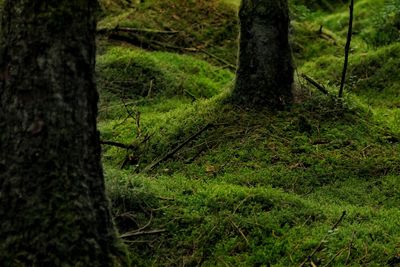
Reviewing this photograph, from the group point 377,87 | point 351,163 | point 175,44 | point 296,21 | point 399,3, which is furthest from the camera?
point 296,21

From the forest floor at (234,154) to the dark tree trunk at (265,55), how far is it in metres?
0.24

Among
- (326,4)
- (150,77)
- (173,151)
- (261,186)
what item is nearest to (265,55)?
(173,151)

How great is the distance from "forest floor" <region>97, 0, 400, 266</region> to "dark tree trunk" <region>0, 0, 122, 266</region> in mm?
1154

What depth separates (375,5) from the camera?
56.5 ft

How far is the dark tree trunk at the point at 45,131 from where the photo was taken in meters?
3.55

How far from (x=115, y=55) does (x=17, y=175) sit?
25.9 feet

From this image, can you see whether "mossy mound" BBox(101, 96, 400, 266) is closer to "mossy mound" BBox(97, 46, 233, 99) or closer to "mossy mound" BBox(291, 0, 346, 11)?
"mossy mound" BBox(97, 46, 233, 99)

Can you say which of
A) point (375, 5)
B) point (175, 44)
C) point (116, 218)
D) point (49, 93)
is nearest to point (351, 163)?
point (116, 218)

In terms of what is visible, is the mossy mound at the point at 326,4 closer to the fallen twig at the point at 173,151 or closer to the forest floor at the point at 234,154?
the forest floor at the point at 234,154

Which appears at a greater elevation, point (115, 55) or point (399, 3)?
point (399, 3)

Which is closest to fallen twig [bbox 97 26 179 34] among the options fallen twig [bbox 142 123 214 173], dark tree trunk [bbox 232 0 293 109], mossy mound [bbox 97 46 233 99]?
mossy mound [bbox 97 46 233 99]

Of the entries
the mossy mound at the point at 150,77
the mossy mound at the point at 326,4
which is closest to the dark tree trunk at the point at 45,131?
the mossy mound at the point at 150,77

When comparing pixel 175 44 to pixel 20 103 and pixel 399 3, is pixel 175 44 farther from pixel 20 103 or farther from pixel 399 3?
pixel 20 103

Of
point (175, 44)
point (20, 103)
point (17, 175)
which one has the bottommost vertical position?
point (175, 44)
